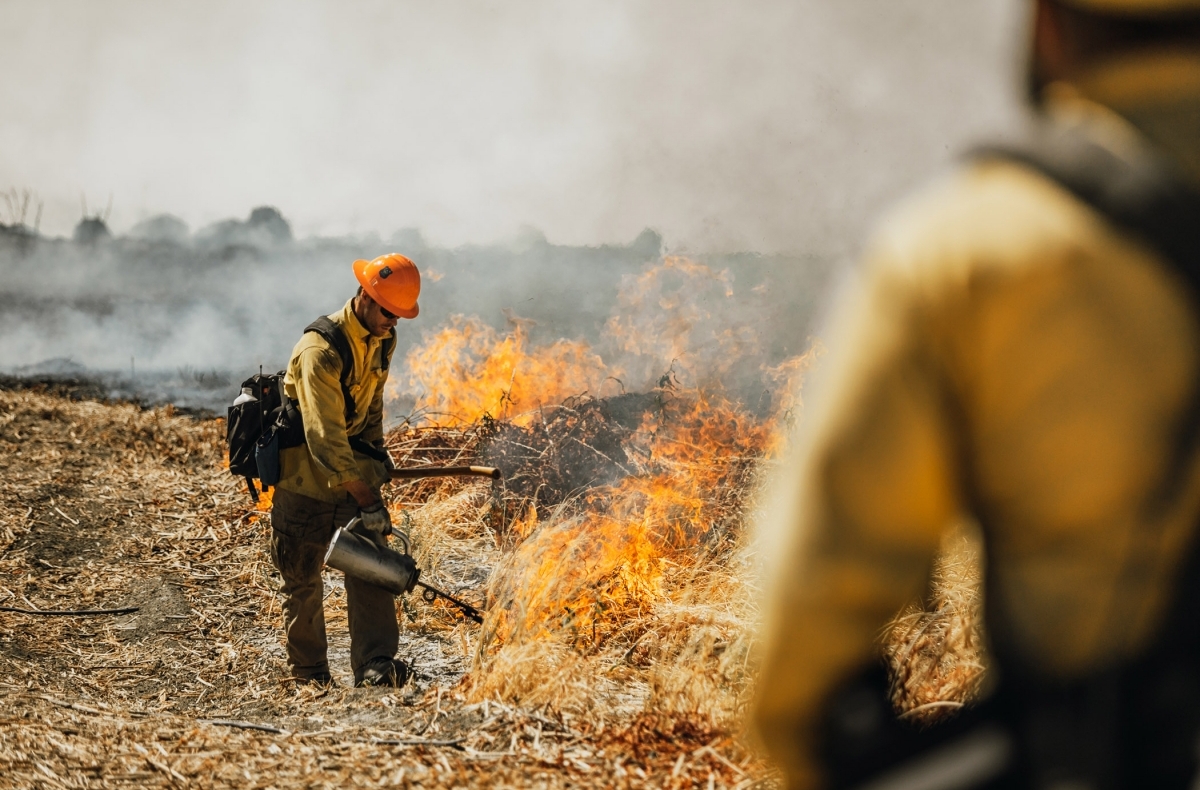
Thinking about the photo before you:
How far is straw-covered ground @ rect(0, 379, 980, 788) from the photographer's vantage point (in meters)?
2.90

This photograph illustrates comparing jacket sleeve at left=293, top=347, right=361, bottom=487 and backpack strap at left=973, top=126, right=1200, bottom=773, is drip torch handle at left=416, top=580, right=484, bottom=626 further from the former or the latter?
backpack strap at left=973, top=126, right=1200, bottom=773

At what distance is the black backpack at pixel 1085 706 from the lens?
2.41ft

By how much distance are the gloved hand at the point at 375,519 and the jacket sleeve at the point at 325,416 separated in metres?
0.21

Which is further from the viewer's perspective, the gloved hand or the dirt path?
the gloved hand

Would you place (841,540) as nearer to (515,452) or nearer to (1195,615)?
(1195,615)

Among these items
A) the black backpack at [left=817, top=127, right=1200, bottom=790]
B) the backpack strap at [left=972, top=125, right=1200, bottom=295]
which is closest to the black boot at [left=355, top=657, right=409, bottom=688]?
the black backpack at [left=817, top=127, right=1200, bottom=790]

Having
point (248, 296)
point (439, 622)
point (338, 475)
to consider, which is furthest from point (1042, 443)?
point (248, 296)

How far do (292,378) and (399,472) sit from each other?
912mm

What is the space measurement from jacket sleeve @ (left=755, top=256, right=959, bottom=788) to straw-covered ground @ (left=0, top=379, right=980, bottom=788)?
1949mm

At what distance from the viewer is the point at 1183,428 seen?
2.44 feet

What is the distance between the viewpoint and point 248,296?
60.6 ft

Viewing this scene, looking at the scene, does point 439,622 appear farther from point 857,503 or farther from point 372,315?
point 857,503

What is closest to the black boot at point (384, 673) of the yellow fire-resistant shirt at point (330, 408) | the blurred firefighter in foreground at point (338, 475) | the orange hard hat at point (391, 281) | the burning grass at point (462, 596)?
the blurred firefighter in foreground at point (338, 475)

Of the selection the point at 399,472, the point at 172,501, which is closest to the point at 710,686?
the point at 399,472
